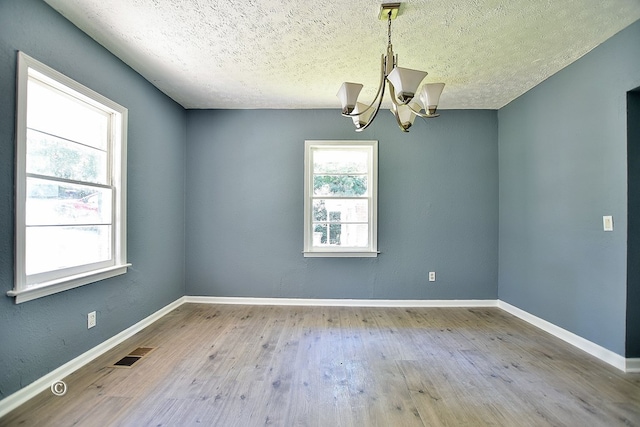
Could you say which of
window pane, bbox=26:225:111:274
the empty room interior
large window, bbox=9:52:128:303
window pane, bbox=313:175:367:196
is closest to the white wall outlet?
the empty room interior

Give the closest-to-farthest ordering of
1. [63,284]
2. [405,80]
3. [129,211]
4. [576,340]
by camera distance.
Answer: [405,80], [63,284], [576,340], [129,211]

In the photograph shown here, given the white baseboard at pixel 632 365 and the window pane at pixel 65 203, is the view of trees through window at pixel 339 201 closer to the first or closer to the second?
the window pane at pixel 65 203

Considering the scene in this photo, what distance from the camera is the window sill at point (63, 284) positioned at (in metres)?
1.69

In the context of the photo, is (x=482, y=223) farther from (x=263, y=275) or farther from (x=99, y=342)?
(x=99, y=342)

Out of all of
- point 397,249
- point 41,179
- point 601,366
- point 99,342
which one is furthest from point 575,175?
point 99,342

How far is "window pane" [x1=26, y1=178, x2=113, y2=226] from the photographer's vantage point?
183 centimetres

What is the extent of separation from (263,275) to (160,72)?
2.58 meters

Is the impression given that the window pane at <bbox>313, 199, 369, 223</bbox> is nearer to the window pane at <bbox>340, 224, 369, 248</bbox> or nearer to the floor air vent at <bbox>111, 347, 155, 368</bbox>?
the window pane at <bbox>340, 224, 369, 248</bbox>

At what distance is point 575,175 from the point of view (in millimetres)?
2523

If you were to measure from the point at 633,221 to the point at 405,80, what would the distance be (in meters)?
2.12

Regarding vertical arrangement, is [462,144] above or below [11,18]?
below

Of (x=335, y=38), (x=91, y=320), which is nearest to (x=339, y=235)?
(x=335, y=38)

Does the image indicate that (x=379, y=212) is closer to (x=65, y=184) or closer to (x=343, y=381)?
(x=343, y=381)

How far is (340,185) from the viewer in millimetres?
3695
